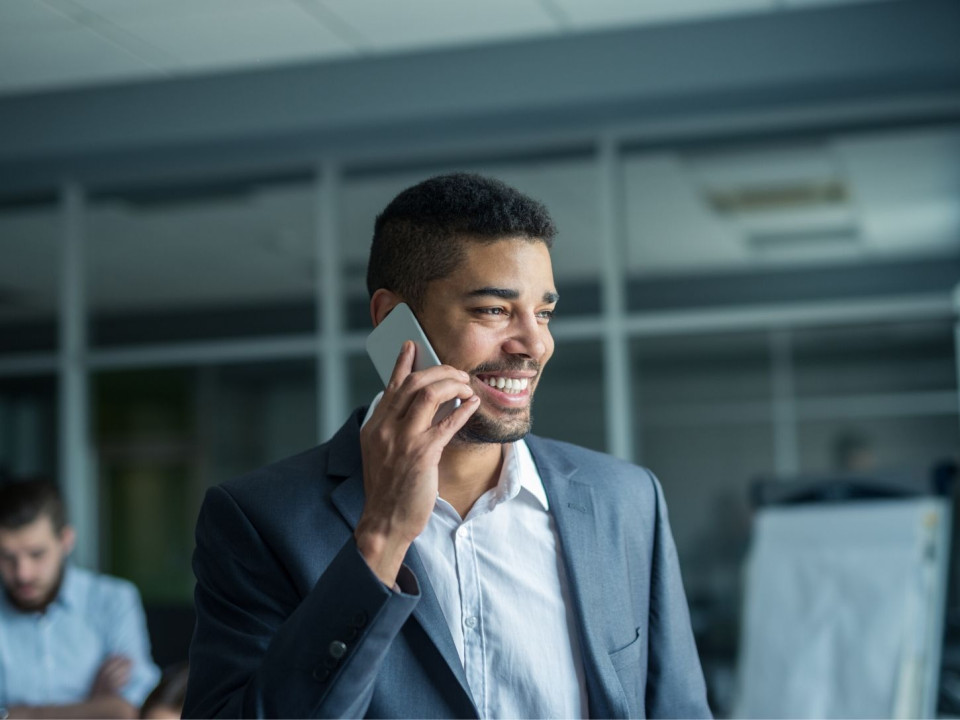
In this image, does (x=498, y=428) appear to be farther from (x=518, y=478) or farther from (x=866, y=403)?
(x=866, y=403)

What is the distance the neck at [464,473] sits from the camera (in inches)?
58.2

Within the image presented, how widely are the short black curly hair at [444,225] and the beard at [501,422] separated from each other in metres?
0.14

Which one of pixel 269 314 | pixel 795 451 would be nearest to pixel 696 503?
pixel 795 451

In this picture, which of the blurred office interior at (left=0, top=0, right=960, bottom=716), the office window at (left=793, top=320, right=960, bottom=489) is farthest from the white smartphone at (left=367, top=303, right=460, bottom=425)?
the office window at (left=793, top=320, right=960, bottom=489)

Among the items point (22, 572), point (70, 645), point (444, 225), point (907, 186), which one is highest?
point (907, 186)

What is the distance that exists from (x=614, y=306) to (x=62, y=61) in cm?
Result: 255

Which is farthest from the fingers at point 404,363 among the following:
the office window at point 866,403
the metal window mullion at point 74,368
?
the office window at point 866,403

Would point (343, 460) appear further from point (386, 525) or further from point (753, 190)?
point (753, 190)

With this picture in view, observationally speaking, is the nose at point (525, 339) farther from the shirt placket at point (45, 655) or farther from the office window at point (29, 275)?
the office window at point (29, 275)

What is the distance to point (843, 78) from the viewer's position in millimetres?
4406

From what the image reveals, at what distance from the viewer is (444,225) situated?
146cm

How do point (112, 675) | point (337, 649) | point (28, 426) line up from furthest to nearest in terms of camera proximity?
point (28, 426), point (112, 675), point (337, 649)

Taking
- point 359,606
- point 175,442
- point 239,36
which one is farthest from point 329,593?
point 175,442

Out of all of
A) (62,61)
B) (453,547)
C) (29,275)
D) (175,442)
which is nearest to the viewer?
(453,547)
